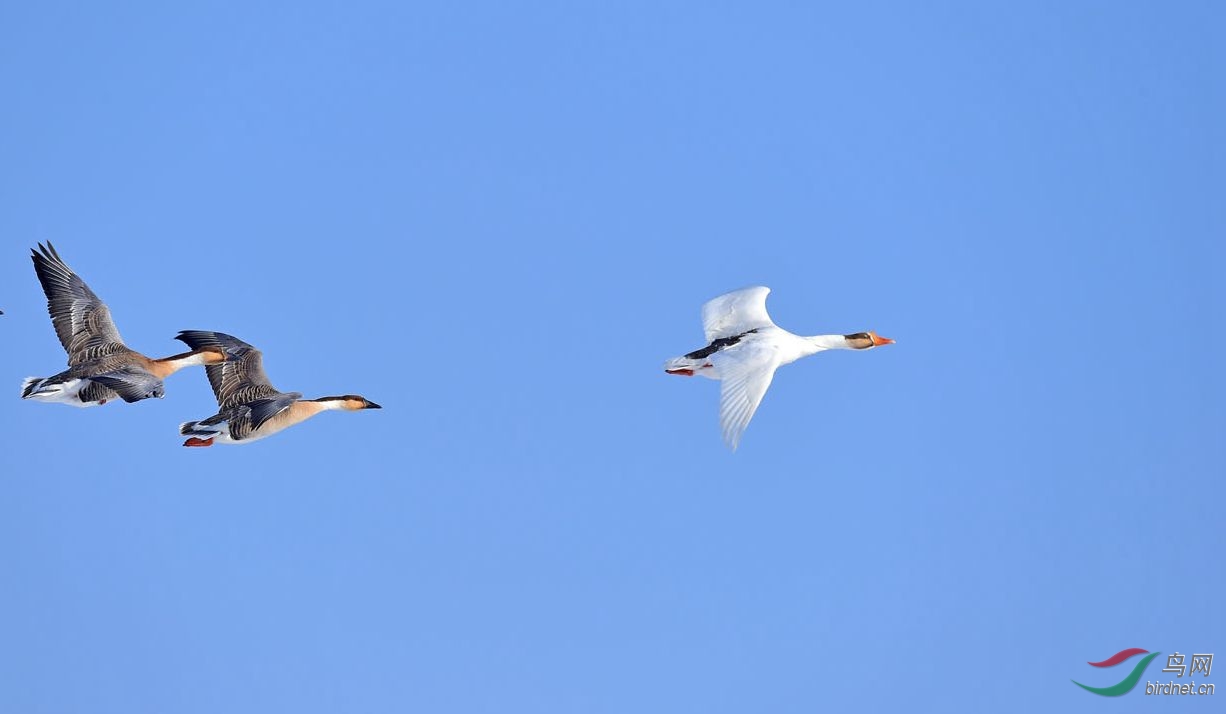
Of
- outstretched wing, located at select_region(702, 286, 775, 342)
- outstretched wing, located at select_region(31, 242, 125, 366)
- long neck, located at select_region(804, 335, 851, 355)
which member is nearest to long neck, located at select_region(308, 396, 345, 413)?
outstretched wing, located at select_region(31, 242, 125, 366)

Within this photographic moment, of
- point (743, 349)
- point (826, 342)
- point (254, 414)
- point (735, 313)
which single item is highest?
point (735, 313)

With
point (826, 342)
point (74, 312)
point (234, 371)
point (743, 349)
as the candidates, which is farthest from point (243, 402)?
point (826, 342)

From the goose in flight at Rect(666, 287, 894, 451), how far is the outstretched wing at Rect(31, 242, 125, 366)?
1066cm

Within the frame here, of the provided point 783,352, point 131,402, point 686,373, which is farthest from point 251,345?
point 783,352

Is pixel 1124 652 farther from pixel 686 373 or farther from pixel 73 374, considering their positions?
pixel 73 374

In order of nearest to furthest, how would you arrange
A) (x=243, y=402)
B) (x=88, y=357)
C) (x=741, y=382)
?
1. (x=741, y=382)
2. (x=243, y=402)
3. (x=88, y=357)

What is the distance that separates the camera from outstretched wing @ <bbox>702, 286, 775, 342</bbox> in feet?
94.2

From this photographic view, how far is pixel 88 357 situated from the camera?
28812 millimetres

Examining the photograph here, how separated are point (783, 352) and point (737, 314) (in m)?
1.95

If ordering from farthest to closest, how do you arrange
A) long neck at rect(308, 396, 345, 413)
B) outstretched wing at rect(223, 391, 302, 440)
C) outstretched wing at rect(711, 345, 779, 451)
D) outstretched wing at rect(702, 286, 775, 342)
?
outstretched wing at rect(702, 286, 775, 342) < long neck at rect(308, 396, 345, 413) < outstretched wing at rect(223, 391, 302, 440) < outstretched wing at rect(711, 345, 779, 451)

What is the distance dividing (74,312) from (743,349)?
12.9 metres

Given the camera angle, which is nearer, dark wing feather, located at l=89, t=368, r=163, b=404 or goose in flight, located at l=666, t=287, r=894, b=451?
goose in flight, located at l=666, t=287, r=894, b=451

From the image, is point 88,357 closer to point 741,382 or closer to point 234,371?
point 234,371

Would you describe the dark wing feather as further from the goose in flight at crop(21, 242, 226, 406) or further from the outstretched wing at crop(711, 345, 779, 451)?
the outstretched wing at crop(711, 345, 779, 451)
